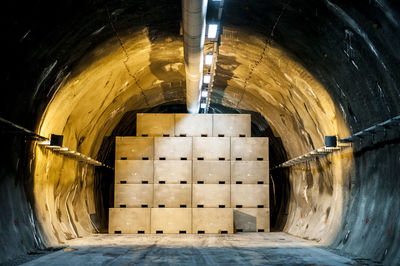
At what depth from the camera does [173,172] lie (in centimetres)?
1567

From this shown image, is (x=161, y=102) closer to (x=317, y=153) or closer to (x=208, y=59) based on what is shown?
(x=208, y=59)

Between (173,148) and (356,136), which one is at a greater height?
(173,148)

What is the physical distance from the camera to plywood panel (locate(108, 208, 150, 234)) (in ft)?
49.2

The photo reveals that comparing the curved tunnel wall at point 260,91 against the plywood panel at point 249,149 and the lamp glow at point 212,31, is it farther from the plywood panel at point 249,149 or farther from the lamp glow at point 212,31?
the plywood panel at point 249,149

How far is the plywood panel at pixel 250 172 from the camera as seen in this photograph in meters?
15.8

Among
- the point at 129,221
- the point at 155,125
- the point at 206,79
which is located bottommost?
the point at 129,221

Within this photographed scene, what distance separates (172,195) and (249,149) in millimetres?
2864

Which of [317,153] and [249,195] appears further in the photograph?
[249,195]

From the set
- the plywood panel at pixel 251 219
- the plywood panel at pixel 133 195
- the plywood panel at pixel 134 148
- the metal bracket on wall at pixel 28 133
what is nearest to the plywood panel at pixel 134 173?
the plywood panel at pixel 133 195

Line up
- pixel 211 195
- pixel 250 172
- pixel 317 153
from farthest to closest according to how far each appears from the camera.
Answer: pixel 250 172
pixel 211 195
pixel 317 153

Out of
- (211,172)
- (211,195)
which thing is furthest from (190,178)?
(211,195)

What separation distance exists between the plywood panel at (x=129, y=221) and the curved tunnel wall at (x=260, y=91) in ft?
2.77

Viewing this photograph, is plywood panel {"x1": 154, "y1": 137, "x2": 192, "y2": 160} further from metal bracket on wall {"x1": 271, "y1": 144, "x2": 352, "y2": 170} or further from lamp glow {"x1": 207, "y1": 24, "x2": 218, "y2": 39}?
lamp glow {"x1": 207, "y1": 24, "x2": 218, "y2": 39}

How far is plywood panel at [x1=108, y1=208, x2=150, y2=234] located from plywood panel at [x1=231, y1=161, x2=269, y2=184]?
2984 millimetres
